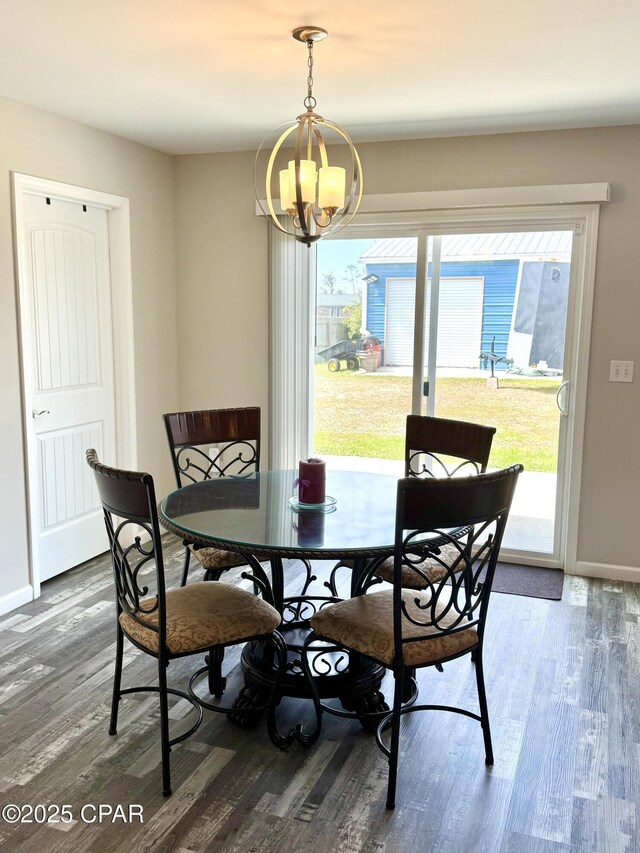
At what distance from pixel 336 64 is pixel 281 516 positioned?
1.84 m

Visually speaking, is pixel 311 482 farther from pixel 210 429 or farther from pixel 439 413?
pixel 439 413

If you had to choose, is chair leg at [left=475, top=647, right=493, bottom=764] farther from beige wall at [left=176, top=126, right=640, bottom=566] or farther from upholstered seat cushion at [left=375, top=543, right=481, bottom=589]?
beige wall at [left=176, top=126, right=640, bottom=566]

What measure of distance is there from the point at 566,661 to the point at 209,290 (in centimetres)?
307

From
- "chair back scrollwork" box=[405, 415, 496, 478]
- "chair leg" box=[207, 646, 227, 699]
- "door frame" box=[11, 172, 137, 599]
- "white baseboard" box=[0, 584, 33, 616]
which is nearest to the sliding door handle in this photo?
"chair back scrollwork" box=[405, 415, 496, 478]

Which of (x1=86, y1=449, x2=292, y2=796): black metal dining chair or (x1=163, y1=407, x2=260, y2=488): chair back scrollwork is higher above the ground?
(x1=163, y1=407, x2=260, y2=488): chair back scrollwork

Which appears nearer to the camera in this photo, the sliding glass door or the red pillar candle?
the red pillar candle

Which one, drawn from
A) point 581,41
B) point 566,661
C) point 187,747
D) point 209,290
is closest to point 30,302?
point 209,290

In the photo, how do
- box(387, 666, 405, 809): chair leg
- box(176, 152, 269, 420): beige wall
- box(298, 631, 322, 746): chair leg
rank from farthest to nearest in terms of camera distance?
box(176, 152, 269, 420): beige wall, box(298, 631, 322, 746): chair leg, box(387, 666, 405, 809): chair leg

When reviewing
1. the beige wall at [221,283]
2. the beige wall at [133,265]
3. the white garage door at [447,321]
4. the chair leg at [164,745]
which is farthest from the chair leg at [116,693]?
the white garage door at [447,321]

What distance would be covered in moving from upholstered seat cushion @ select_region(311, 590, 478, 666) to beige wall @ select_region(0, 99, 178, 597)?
6.41ft

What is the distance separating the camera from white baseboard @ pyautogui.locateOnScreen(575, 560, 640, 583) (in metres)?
3.85

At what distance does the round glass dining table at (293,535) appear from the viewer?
2.13 meters

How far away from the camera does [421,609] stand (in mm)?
2303

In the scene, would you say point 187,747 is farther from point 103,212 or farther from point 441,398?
point 103,212
